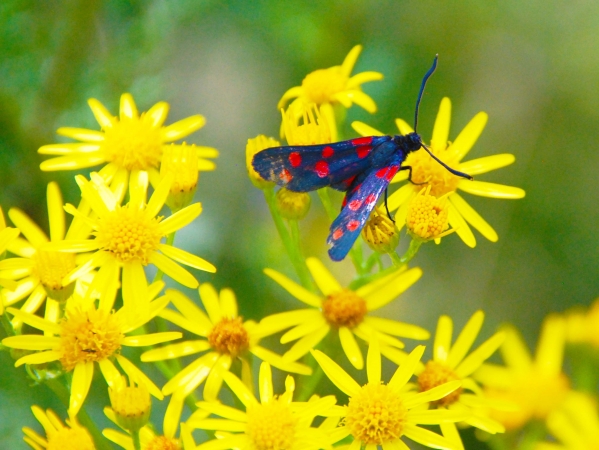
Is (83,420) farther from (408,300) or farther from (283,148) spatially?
(408,300)

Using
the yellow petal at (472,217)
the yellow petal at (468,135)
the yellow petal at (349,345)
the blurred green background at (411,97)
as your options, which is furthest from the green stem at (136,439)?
the yellow petal at (468,135)

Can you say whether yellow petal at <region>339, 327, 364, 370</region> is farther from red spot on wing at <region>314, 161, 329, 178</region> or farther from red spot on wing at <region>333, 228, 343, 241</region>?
red spot on wing at <region>314, 161, 329, 178</region>

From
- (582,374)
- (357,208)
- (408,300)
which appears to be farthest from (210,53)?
(582,374)

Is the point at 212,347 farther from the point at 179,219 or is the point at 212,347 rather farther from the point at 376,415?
the point at 376,415

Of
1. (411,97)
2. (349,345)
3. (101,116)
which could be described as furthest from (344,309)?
(411,97)

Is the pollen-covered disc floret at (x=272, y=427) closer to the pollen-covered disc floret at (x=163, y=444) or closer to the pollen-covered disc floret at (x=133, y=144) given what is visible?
the pollen-covered disc floret at (x=163, y=444)

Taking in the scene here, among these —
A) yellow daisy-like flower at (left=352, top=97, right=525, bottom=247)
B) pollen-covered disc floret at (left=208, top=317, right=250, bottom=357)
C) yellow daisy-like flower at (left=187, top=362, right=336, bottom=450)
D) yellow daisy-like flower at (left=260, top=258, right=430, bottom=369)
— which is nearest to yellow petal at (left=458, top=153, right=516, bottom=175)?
yellow daisy-like flower at (left=352, top=97, right=525, bottom=247)
